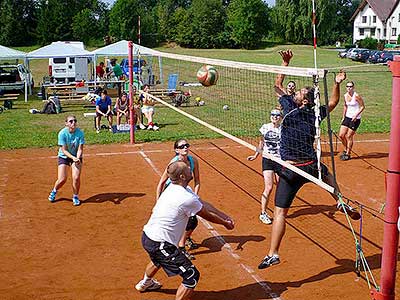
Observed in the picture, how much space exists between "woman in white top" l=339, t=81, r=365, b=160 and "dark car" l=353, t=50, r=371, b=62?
32.1 meters

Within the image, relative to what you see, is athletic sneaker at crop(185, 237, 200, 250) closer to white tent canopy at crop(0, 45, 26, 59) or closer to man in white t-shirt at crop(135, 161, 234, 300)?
man in white t-shirt at crop(135, 161, 234, 300)

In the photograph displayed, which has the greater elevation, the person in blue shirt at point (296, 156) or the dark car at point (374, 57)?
the dark car at point (374, 57)

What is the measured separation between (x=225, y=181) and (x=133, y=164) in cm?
249

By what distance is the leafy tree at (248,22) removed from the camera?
7012 cm

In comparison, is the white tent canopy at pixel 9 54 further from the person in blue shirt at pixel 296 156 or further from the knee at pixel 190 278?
the knee at pixel 190 278

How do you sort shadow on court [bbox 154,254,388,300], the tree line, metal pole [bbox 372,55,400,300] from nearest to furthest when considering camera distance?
metal pole [bbox 372,55,400,300]
shadow on court [bbox 154,254,388,300]
the tree line

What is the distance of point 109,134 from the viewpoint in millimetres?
16156

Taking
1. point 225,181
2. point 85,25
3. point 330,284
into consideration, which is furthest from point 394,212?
point 85,25

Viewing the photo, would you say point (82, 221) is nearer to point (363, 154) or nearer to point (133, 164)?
point (133, 164)

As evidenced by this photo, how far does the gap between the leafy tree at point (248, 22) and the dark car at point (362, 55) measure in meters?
27.0

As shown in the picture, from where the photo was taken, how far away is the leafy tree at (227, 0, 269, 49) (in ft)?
230

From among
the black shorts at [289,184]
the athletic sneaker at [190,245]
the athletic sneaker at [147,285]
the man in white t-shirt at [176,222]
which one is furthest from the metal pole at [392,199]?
the athletic sneaker at [190,245]

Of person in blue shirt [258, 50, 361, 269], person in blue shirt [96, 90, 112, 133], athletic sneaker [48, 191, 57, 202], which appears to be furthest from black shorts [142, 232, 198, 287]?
person in blue shirt [96, 90, 112, 133]

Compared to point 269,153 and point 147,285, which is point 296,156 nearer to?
point 269,153
